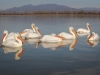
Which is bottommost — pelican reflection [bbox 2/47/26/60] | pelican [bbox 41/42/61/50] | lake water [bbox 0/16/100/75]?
lake water [bbox 0/16/100/75]

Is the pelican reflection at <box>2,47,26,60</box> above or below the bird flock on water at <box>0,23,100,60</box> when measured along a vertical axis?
below

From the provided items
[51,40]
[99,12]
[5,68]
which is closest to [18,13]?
[99,12]

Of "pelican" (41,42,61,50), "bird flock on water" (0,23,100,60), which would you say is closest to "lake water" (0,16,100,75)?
"bird flock on water" (0,23,100,60)

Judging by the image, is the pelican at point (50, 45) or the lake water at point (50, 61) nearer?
the lake water at point (50, 61)

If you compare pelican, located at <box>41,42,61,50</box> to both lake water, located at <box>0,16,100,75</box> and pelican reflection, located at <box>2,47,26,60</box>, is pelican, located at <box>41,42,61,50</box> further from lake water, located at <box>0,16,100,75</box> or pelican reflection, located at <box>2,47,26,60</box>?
pelican reflection, located at <box>2,47,26,60</box>

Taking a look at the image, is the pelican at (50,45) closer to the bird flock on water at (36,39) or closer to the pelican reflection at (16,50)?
the bird flock on water at (36,39)

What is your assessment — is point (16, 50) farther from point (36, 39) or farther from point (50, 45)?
point (36, 39)

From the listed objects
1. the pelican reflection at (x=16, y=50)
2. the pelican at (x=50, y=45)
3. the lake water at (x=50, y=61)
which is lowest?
the lake water at (x=50, y=61)

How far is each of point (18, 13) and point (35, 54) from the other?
55.4 m

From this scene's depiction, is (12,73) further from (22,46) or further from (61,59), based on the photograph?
(22,46)

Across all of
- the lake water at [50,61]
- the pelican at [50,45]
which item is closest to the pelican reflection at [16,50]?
the lake water at [50,61]

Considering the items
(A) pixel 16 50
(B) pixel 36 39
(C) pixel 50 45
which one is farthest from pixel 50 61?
(B) pixel 36 39

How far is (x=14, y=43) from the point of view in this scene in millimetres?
9172

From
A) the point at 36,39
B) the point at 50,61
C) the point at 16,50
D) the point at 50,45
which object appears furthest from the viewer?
the point at 36,39
